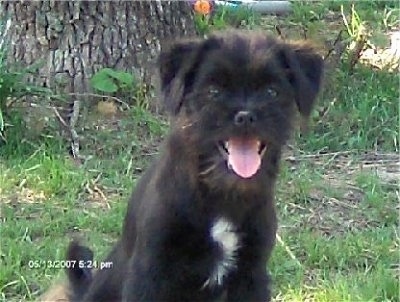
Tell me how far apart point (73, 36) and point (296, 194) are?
1.94m

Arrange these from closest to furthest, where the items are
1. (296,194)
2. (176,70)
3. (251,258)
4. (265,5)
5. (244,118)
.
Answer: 1. (244,118)
2. (176,70)
3. (251,258)
4. (296,194)
5. (265,5)

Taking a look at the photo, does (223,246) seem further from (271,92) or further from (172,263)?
(271,92)

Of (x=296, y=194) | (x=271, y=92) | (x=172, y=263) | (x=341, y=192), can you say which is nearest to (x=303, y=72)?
(x=271, y=92)

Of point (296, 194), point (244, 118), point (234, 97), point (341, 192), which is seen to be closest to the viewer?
point (244, 118)

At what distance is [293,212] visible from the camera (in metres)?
6.04

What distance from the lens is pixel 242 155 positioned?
403cm

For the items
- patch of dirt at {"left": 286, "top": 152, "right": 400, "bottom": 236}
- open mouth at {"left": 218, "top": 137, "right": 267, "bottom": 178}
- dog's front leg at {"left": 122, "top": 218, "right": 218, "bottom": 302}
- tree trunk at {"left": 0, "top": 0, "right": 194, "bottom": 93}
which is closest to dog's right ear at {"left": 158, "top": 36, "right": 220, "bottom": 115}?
open mouth at {"left": 218, "top": 137, "right": 267, "bottom": 178}

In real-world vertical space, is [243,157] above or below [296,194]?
above

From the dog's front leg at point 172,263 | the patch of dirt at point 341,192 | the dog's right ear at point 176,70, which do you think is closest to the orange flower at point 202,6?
the patch of dirt at point 341,192

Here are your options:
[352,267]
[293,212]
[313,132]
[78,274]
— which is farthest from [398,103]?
[78,274]

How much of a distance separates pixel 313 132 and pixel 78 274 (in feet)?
8.77

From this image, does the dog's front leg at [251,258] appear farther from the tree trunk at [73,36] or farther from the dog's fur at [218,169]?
the tree trunk at [73,36]

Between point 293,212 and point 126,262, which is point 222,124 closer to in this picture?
point 126,262

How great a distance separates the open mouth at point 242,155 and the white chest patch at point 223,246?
0.88 ft
